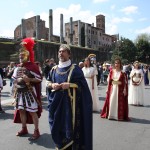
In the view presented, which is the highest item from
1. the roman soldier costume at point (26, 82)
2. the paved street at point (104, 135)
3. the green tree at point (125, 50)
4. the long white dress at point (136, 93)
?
the green tree at point (125, 50)

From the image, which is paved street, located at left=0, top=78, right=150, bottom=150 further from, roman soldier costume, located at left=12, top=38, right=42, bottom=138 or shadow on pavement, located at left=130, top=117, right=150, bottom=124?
roman soldier costume, located at left=12, top=38, right=42, bottom=138

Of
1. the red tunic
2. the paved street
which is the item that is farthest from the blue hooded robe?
the red tunic

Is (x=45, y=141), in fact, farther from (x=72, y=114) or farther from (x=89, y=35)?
(x=89, y=35)

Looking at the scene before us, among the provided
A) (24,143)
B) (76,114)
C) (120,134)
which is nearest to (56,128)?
(76,114)

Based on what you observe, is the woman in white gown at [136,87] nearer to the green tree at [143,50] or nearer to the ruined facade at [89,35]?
the ruined facade at [89,35]

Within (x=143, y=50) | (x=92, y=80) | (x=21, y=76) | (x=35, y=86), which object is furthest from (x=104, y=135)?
(x=143, y=50)

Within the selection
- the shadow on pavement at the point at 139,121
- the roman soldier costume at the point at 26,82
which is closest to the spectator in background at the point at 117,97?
the shadow on pavement at the point at 139,121

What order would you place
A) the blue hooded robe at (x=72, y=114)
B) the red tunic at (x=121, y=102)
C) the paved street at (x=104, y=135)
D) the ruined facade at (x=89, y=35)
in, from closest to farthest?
the blue hooded robe at (x=72, y=114), the paved street at (x=104, y=135), the red tunic at (x=121, y=102), the ruined facade at (x=89, y=35)

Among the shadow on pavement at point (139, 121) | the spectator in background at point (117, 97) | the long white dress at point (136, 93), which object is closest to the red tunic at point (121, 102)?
the spectator in background at point (117, 97)

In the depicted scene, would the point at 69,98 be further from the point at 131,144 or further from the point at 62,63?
the point at 131,144

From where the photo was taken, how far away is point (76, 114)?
15.3ft

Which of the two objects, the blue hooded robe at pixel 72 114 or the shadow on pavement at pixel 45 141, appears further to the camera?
the shadow on pavement at pixel 45 141

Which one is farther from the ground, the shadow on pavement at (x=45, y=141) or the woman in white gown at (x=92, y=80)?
the woman in white gown at (x=92, y=80)

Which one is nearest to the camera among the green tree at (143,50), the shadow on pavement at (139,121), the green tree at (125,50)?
the shadow on pavement at (139,121)
